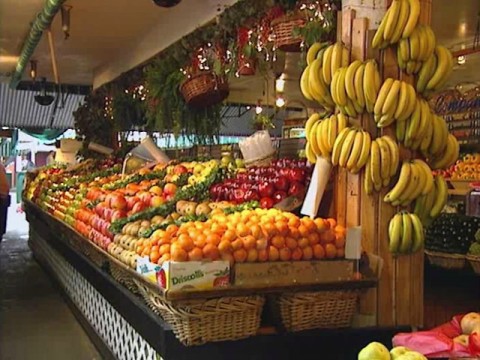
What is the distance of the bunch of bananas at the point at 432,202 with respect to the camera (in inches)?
124

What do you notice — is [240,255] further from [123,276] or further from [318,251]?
[123,276]

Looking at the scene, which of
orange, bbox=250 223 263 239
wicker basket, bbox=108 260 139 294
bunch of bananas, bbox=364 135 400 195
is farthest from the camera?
wicker basket, bbox=108 260 139 294

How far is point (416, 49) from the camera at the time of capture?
3.07 m

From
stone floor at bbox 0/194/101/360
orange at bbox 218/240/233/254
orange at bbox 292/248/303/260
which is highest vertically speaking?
orange at bbox 218/240/233/254

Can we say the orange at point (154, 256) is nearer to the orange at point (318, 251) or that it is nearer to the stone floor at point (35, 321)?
the orange at point (318, 251)

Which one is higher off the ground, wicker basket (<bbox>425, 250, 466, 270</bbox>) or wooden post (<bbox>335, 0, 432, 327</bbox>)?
wooden post (<bbox>335, 0, 432, 327</bbox>)

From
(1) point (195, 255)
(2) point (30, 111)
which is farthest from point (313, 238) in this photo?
(2) point (30, 111)

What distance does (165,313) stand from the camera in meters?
2.86

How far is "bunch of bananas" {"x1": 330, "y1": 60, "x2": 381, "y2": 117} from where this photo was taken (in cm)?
304

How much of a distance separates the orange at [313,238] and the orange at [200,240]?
0.53 m

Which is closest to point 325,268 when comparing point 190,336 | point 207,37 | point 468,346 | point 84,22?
point 190,336

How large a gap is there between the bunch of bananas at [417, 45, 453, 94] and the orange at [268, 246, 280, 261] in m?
1.13

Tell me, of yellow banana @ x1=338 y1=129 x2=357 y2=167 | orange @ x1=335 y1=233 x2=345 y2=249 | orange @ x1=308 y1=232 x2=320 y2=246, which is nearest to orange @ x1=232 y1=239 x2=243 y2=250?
orange @ x1=308 y1=232 x2=320 y2=246

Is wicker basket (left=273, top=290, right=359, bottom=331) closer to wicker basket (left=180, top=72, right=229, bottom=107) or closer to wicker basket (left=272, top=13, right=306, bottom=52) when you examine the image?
wicker basket (left=272, top=13, right=306, bottom=52)
